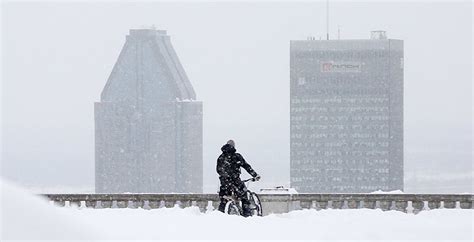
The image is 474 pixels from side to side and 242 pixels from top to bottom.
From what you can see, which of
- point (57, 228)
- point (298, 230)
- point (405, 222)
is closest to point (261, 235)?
point (298, 230)

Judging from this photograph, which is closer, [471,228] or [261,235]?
[261,235]

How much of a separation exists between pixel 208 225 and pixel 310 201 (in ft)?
20.7

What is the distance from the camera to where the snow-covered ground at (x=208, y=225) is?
298 inches

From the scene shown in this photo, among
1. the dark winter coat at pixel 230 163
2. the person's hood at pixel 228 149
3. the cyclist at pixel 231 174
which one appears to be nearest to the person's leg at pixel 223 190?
the cyclist at pixel 231 174

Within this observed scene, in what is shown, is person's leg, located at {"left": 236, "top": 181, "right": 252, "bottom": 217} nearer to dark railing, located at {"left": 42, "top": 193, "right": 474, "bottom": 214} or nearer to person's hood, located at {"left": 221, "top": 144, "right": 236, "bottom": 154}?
person's hood, located at {"left": 221, "top": 144, "right": 236, "bottom": 154}

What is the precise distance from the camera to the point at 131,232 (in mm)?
10758

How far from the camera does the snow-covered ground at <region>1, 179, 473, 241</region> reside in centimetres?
757

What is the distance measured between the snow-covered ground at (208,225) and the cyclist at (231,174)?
825 millimetres

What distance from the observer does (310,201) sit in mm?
18203

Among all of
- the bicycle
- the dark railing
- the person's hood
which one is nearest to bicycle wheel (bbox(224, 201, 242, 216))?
the bicycle

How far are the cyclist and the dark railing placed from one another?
2.48 meters

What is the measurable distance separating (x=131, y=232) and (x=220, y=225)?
169 cm

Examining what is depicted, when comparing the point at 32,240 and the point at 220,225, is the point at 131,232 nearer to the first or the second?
the point at 220,225

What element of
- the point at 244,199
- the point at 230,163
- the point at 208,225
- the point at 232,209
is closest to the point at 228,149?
the point at 230,163
